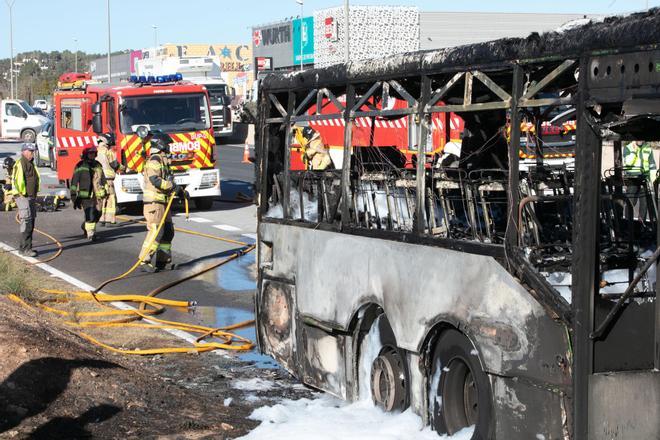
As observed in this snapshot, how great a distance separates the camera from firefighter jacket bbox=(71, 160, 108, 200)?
749 inches

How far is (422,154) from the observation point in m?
7.18

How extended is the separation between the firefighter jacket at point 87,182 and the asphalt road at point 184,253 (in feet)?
2.96

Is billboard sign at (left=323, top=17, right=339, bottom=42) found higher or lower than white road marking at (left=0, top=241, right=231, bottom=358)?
higher

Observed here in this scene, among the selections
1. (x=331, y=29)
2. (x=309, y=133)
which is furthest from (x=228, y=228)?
(x=331, y=29)

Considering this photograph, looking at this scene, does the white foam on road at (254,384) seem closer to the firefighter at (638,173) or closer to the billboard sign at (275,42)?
the firefighter at (638,173)

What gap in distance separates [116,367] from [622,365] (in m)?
4.96

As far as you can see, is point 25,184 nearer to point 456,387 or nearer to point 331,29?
point 456,387

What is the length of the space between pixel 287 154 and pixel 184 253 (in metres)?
8.84

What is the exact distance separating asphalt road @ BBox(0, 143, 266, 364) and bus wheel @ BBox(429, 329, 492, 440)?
5076mm

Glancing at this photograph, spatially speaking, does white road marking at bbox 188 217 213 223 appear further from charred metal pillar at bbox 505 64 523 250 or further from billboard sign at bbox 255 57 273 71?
billboard sign at bbox 255 57 273 71

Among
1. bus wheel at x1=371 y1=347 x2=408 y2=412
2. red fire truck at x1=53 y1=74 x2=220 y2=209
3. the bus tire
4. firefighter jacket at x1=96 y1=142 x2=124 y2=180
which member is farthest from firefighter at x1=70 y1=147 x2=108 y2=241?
bus wheel at x1=371 y1=347 x2=408 y2=412

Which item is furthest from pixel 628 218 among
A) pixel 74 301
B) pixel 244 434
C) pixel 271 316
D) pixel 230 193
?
pixel 230 193

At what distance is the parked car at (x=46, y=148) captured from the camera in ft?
113

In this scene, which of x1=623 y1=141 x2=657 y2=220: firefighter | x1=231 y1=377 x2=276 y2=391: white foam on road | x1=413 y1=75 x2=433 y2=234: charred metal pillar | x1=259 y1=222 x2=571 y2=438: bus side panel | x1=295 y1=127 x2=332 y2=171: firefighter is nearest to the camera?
x1=259 y1=222 x2=571 y2=438: bus side panel
